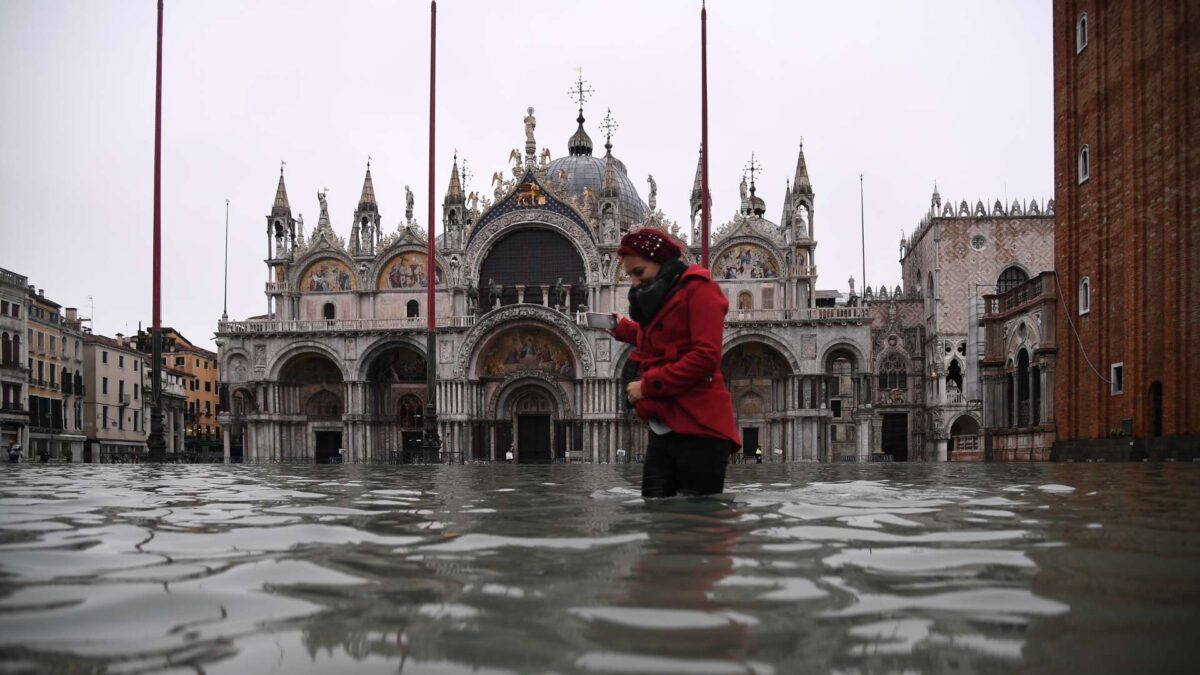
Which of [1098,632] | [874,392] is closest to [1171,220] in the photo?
[1098,632]

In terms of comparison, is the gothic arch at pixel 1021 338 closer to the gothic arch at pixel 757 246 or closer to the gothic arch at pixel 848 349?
the gothic arch at pixel 848 349

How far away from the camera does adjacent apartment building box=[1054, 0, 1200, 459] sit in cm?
2011

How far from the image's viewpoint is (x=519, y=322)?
138ft

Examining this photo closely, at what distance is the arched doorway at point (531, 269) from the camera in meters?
43.7

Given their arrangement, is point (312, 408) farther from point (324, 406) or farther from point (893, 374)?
point (893, 374)

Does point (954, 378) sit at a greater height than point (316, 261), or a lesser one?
lesser

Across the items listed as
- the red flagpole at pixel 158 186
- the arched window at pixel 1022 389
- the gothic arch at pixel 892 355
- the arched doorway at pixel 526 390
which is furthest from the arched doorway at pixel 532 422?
the red flagpole at pixel 158 186

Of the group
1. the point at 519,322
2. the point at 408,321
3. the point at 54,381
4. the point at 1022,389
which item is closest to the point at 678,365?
the point at 1022,389

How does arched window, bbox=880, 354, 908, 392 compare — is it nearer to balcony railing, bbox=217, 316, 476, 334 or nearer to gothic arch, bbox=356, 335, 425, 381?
balcony railing, bbox=217, 316, 476, 334

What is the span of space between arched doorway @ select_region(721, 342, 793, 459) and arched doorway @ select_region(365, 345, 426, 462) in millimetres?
12996

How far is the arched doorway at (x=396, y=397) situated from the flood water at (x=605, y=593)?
1529 inches

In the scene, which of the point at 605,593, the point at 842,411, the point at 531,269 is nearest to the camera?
the point at 605,593

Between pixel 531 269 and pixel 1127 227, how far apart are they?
86.4ft

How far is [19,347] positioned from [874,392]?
4044 centimetres
